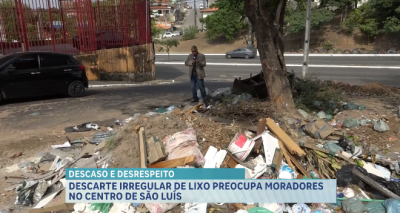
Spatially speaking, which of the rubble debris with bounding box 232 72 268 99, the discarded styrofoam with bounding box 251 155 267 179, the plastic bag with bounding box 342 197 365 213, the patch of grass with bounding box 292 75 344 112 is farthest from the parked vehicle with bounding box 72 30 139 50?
the plastic bag with bounding box 342 197 365 213

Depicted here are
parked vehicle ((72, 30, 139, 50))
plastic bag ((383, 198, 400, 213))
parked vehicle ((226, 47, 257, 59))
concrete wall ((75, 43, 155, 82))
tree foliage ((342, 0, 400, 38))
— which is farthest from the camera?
tree foliage ((342, 0, 400, 38))

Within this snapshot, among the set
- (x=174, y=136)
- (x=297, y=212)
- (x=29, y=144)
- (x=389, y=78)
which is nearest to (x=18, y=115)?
(x=29, y=144)

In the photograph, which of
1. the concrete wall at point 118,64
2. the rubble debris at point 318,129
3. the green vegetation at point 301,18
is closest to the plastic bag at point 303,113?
the rubble debris at point 318,129

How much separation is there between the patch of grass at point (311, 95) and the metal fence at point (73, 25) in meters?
11.0

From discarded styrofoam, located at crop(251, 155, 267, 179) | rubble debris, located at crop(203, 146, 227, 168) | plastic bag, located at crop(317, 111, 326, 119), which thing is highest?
plastic bag, located at crop(317, 111, 326, 119)

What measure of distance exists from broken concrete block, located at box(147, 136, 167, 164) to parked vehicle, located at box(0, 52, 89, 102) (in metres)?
6.40

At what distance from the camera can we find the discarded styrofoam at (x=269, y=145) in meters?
5.01

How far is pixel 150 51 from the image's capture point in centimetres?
1820

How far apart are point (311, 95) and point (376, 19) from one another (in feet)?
122

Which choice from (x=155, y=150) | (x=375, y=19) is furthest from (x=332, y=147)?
(x=375, y=19)

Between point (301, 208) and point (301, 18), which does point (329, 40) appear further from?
point (301, 208)

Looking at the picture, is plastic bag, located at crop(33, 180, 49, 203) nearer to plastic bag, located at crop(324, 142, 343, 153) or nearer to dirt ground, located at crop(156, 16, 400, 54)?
plastic bag, located at crop(324, 142, 343, 153)

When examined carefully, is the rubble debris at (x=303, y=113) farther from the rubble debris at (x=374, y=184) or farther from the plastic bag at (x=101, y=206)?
the plastic bag at (x=101, y=206)

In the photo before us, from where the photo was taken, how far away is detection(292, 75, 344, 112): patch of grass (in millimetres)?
7709
